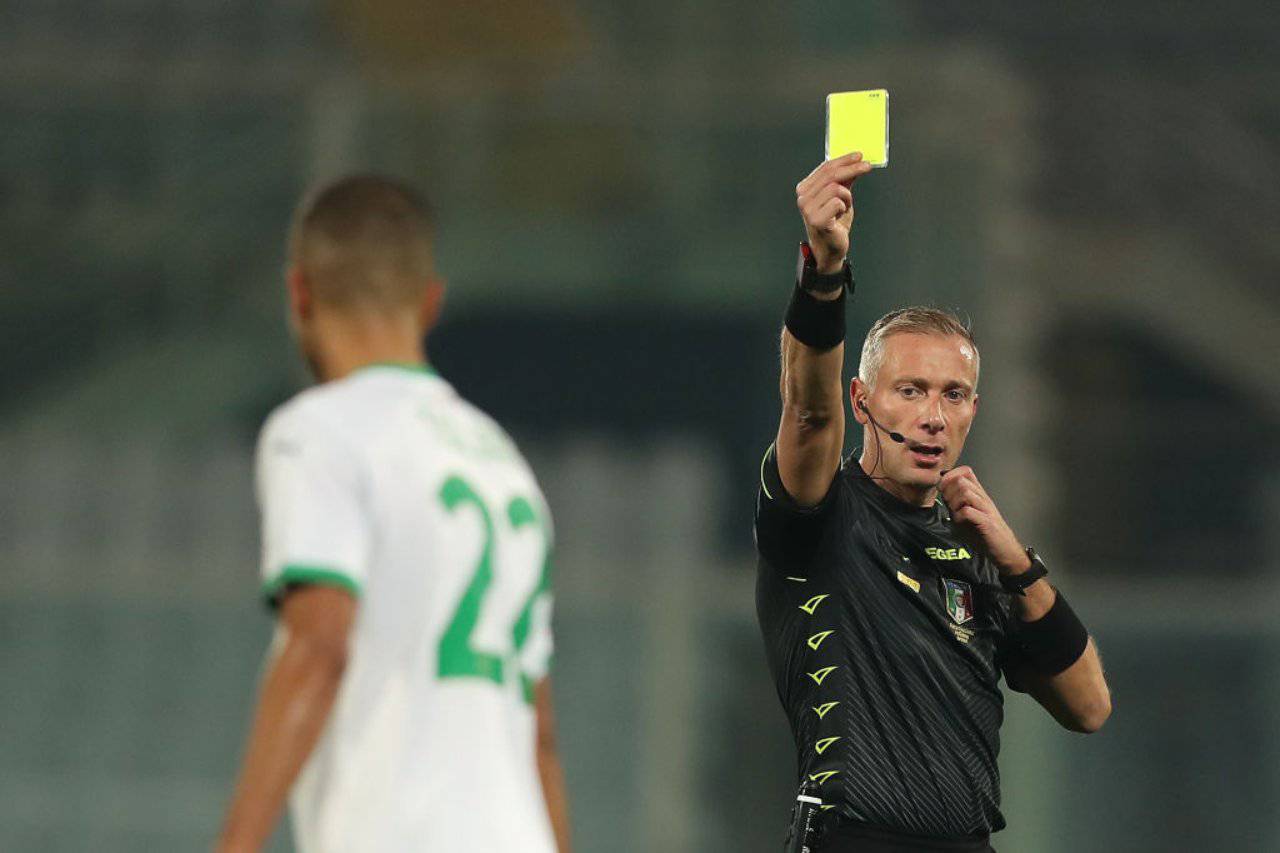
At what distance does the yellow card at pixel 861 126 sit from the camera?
378 cm

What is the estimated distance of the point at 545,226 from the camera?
13383 millimetres

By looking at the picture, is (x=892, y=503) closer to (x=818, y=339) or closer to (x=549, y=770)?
(x=818, y=339)

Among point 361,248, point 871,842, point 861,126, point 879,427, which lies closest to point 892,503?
point 879,427

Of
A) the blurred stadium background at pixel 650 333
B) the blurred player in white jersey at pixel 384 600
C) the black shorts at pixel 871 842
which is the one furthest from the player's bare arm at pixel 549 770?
the blurred stadium background at pixel 650 333

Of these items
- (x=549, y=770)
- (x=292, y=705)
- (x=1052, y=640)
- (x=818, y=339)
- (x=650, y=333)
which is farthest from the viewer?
(x=650, y=333)

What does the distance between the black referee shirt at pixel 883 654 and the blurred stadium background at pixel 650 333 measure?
20.3 ft

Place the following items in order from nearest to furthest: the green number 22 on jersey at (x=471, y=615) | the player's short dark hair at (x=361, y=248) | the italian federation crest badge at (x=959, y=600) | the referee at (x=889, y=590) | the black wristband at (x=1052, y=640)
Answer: the green number 22 on jersey at (x=471, y=615) < the player's short dark hair at (x=361, y=248) < the referee at (x=889, y=590) < the italian federation crest badge at (x=959, y=600) < the black wristband at (x=1052, y=640)

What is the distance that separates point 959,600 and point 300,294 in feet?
5.60

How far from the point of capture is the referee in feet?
12.7

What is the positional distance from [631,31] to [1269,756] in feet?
21.0

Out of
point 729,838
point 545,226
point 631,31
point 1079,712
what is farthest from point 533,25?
point 1079,712

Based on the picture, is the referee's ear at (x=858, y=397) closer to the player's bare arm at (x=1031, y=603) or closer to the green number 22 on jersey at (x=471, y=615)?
the player's bare arm at (x=1031, y=603)

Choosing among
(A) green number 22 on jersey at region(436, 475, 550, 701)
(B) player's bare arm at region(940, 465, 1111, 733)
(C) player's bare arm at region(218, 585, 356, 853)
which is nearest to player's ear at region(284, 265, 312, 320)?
(A) green number 22 on jersey at region(436, 475, 550, 701)

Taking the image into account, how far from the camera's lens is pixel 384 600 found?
9.02 ft
